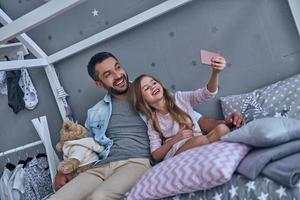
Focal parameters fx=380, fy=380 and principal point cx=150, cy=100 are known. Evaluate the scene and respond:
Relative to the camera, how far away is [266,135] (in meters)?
1.05

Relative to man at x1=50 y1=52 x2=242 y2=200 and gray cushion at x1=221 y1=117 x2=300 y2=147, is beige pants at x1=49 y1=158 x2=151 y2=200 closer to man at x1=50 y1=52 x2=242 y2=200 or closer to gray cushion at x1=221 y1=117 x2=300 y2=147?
man at x1=50 y1=52 x2=242 y2=200

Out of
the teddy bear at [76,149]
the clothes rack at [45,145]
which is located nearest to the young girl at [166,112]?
the teddy bear at [76,149]

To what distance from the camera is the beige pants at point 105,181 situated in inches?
51.7

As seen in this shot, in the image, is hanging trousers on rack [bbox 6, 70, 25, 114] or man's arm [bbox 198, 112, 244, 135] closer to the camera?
man's arm [bbox 198, 112, 244, 135]

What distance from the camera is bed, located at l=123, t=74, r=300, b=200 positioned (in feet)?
3.24

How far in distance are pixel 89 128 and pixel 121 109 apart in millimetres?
178

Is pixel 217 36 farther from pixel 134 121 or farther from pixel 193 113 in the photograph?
pixel 134 121

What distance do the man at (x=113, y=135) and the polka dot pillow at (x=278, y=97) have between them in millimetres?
110

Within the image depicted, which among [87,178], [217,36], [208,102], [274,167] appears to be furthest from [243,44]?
[87,178]

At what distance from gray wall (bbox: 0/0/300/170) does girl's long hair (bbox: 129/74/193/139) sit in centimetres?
18

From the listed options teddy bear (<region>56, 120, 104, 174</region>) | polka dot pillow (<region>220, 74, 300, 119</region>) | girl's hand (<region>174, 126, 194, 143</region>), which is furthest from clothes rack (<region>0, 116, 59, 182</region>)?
polka dot pillow (<region>220, 74, 300, 119</region>)

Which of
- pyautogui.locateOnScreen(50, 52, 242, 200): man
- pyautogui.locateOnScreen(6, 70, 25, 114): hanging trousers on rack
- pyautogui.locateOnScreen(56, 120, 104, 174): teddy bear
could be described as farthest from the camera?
pyautogui.locateOnScreen(6, 70, 25, 114): hanging trousers on rack

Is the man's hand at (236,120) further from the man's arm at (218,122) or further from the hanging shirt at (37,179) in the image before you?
the hanging shirt at (37,179)

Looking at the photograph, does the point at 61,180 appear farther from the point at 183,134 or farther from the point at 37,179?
the point at 183,134
